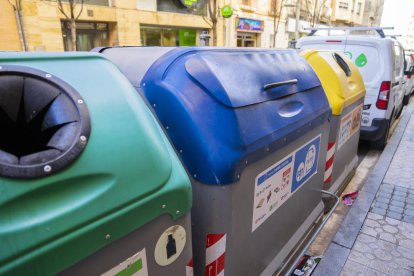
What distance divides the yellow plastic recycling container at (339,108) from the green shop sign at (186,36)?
41.7 ft

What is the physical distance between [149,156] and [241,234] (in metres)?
0.80

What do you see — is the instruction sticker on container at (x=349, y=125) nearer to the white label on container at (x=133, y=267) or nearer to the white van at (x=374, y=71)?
the white van at (x=374, y=71)

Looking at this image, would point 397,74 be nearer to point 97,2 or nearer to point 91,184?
point 91,184

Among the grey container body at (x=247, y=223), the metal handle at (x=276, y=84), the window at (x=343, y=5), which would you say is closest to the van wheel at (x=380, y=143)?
the grey container body at (x=247, y=223)

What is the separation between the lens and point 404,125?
7184 mm

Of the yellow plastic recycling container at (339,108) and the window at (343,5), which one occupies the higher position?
the window at (343,5)

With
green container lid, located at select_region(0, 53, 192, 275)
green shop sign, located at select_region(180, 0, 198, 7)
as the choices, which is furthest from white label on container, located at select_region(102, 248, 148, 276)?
green shop sign, located at select_region(180, 0, 198, 7)

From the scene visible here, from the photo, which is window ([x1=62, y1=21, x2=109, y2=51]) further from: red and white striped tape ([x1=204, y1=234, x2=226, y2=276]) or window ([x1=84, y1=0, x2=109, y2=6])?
red and white striped tape ([x1=204, y1=234, x2=226, y2=276])

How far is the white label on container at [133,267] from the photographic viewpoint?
40.7 inches

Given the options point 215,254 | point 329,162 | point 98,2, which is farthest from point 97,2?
point 215,254

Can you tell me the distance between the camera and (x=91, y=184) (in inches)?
38.2

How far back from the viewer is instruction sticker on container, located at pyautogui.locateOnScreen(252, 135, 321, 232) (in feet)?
5.69

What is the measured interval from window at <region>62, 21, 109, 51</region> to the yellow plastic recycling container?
10.3m

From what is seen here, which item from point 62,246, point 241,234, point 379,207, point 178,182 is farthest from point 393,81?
point 62,246
